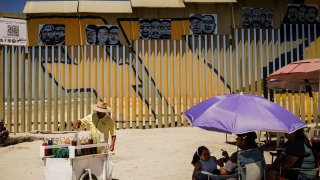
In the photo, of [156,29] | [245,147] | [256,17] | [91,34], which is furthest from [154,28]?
[245,147]

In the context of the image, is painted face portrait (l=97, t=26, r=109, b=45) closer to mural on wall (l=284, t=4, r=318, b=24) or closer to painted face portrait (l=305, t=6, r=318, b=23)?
mural on wall (l=284, t=4, r=318, b=24)

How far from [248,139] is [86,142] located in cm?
242

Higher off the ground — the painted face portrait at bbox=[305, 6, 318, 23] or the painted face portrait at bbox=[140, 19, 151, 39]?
the painted face portrait at bbox=[305, 6, 318, 23]

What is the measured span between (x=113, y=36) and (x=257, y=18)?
185 inches

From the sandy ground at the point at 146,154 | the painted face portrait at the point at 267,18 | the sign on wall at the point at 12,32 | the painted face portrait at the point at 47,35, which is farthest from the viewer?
the painted face portrait at the point at 267,18

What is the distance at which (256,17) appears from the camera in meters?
13.0

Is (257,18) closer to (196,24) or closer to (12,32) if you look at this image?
(196,24)

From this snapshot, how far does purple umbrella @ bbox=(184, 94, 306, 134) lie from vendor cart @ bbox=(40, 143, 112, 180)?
5.47 ft

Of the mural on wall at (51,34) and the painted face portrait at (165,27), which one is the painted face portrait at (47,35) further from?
the painted face portrait at (165,27)

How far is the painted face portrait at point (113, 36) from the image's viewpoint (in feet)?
41.4

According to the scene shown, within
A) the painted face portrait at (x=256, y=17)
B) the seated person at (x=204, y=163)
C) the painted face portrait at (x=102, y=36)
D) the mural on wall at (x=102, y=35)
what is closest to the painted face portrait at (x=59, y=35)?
the mural on wall at (x=102, y=35)

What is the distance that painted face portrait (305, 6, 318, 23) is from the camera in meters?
13.4

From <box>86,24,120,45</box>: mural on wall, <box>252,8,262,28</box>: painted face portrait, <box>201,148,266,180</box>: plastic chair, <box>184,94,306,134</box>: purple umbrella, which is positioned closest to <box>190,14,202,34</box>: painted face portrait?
<box>252,8,262,28</box>: painted face portrait

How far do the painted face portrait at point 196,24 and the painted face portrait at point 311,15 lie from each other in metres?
3.67
